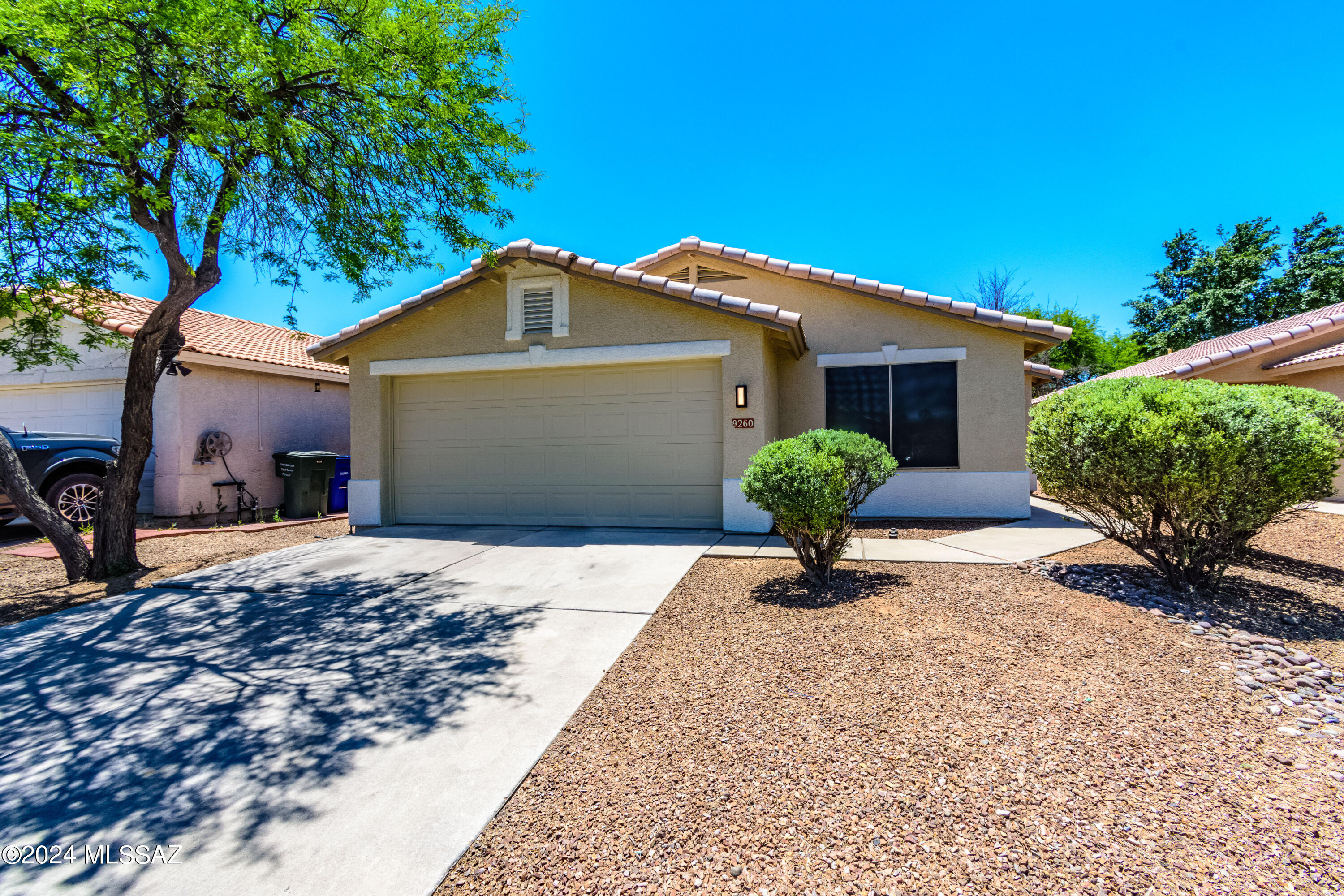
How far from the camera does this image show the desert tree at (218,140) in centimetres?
404

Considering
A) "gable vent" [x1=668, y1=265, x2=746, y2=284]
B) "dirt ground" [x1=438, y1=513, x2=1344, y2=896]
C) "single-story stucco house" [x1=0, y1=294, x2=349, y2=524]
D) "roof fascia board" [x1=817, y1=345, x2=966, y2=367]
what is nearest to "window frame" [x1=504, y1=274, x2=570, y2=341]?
"gable vent" [x1=668, y1=265, x2=746, y2=284]

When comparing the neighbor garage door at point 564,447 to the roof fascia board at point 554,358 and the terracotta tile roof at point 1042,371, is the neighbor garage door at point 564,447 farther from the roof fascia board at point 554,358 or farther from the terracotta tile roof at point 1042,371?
the terracotta tile roof at point 1042,371

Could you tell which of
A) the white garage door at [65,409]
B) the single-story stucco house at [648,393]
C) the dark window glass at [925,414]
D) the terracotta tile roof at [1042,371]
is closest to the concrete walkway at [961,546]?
the single-story stucco house at [648,393]

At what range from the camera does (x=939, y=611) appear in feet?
13.6

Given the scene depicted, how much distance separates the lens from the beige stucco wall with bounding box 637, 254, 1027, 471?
27.2 ft

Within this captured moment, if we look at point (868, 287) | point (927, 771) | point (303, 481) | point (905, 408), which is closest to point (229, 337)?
point (303, 481)

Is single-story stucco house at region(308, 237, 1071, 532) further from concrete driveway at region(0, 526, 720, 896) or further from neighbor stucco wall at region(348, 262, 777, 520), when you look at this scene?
concrete driveway at region(0, 526, 720, 896)

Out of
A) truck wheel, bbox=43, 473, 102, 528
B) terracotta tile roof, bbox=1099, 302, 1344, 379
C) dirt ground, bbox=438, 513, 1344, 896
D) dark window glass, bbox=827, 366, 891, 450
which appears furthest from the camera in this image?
terracotta tile roof, bbox=1099, 302, 1344, 379

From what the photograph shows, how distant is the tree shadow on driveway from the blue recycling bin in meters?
5.85

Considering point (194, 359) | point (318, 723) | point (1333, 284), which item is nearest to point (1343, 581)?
point (318, 723)

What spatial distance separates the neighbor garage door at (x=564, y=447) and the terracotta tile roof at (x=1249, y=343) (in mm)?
6357

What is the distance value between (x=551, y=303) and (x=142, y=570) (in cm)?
566

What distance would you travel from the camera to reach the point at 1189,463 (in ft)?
13.3

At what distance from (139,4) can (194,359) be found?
22.8ft
